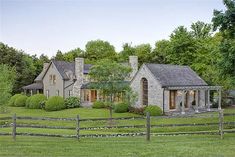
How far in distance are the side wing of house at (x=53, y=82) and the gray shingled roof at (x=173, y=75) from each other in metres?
16.8

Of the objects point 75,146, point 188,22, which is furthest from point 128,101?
point 188,22

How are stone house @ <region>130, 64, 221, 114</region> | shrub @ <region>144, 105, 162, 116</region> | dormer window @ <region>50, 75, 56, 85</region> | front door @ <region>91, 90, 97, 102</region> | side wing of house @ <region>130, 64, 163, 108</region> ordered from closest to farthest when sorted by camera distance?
1. shrub @ <region>144, 105, 162, 116</region>
2. stone house @ <region>130, 64, 221, 114</region>
3. side wing of house @ <region>130, 64, 163, 108</region>
4. front door @ <region>91, 90, 97, 102</region>
5. dormer window @ <region>50, 75, 56, 85</region>

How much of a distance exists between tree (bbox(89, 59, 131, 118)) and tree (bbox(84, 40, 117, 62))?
5961cm

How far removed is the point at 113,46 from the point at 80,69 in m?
62.4

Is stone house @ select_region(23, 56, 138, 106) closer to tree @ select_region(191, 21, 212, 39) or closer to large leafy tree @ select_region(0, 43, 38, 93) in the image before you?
large leafy tree @ select_region(0, 43, 38, 93)

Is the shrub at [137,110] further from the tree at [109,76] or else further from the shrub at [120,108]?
the tree at [109,76]

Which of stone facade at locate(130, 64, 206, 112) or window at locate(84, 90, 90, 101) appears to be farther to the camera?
window at locate(84, 90, 90, 101)

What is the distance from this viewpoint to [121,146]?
1555 centimetres

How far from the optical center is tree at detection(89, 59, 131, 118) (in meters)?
34.8

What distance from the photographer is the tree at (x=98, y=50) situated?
96125 millimetres

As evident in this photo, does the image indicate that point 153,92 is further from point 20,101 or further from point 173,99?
point 20,101

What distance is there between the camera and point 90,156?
13.4 m

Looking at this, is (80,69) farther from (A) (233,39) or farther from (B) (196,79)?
(A) (233,39)

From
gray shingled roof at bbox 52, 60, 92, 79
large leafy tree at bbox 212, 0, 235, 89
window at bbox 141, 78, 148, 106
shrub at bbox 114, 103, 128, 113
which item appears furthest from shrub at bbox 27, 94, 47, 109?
large leafy tree at bbox 212, 0, 235, 89
